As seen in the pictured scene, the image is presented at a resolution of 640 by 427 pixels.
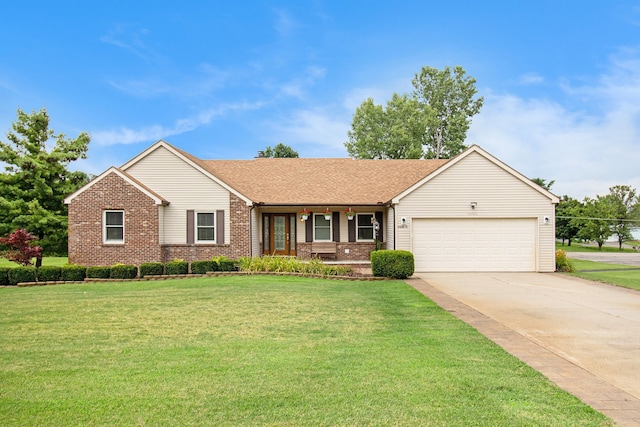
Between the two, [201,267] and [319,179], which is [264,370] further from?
[319,179]

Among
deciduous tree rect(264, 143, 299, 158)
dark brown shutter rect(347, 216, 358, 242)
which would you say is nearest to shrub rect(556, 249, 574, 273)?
dark brown shutter rect(347, 216, 358, 242)

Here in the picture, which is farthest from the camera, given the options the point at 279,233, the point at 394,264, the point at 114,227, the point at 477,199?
the point at 279,233

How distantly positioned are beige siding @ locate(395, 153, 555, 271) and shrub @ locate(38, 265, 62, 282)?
1291 cm

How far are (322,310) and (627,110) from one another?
1927 cm

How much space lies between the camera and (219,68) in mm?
20188

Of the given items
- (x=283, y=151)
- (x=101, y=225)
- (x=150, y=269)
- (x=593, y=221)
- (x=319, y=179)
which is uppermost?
(x=283, y=151)

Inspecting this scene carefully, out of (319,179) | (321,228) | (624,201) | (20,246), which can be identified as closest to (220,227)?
(321,228)

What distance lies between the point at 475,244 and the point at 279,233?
9.05m

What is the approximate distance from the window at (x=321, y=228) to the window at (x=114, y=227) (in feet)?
27.7

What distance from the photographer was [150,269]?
15.1 m

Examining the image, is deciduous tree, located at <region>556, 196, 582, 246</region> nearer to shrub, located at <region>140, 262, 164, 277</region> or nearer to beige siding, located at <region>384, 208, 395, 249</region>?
beige siding, located at <region>384, 208, 395, 249</region>

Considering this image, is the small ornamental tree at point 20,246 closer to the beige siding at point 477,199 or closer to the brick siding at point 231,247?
the brick siding at point 231,247

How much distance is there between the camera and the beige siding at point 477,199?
17422 mm

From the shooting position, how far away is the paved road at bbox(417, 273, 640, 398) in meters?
5.46
